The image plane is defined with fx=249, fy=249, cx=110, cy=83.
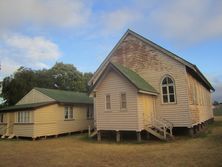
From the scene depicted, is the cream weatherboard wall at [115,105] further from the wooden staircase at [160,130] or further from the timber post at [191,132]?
the timber post at [191,132]

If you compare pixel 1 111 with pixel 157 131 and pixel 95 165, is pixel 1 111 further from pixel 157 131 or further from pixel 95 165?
pixel 95 165

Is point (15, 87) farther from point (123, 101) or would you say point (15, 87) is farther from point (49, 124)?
point (123, 101)

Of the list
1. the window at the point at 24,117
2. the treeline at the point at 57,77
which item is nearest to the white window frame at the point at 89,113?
the window at the point at 24,117

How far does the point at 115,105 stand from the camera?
18.6 meters

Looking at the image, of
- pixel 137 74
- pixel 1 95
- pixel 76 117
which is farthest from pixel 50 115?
pixel 1 95

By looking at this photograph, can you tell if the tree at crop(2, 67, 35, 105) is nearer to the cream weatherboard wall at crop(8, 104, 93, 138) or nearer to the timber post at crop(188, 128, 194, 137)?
the cream weatherboard wall at crop(8, 104, 93, 138)

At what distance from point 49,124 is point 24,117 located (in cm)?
249

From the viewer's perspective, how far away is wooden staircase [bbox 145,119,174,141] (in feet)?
56.4

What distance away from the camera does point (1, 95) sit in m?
43.1

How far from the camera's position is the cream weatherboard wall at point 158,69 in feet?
64.5

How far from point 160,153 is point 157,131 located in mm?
6700

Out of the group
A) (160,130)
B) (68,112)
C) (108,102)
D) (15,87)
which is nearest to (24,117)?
Result: (68,112)

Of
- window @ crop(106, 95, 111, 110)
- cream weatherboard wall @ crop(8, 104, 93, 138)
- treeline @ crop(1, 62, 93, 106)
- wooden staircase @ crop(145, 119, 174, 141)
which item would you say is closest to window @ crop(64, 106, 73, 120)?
cream weatherboard wall @ crop(8, 104, 93, 138)

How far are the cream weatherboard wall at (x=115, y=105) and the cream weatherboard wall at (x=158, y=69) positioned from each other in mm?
3587
